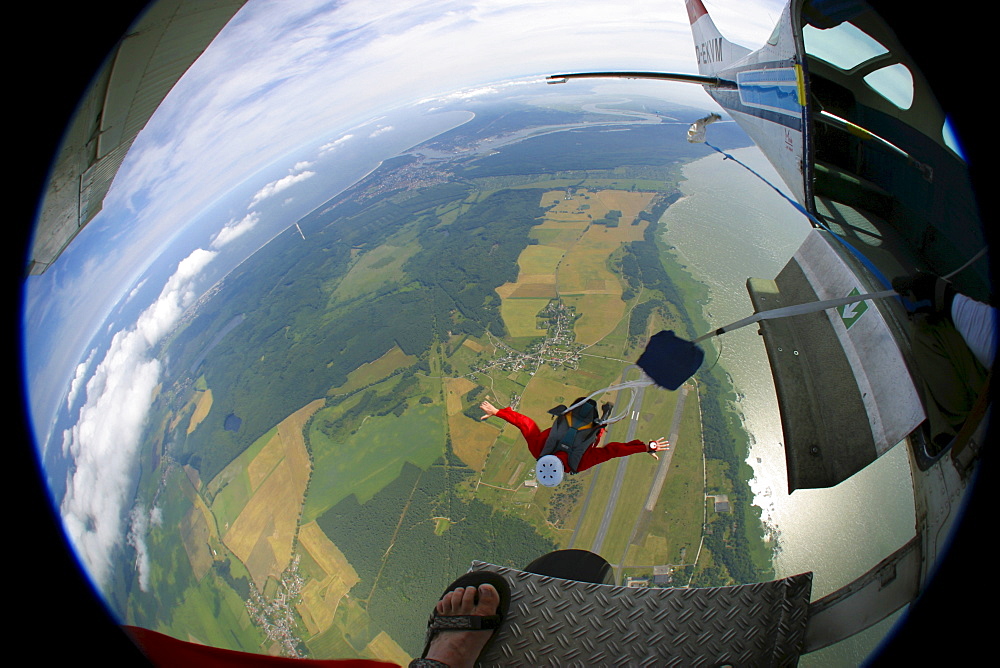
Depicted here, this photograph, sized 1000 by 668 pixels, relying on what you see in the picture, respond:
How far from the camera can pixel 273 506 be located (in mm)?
6324

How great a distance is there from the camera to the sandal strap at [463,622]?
1555 mm

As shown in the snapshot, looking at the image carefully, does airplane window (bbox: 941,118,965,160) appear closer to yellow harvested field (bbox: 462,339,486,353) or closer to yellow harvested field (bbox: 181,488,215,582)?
yellow harvested field (bbox: 462,339,486,353)

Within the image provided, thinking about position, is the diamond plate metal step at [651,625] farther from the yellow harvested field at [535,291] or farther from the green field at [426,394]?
the yellow harvested field at [535,291]

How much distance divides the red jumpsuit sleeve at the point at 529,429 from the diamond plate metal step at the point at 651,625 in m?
0.73

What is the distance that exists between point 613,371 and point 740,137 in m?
19.3

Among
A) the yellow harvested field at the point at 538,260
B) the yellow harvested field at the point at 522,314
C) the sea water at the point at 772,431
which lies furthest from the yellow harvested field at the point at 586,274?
the sea water at the point at 772,431

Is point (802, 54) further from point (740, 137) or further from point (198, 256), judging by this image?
point (740, 137)

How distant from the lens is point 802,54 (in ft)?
7.23

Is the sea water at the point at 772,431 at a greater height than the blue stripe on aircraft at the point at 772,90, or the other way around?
the blue stripe on aircraft at the point at 772,90

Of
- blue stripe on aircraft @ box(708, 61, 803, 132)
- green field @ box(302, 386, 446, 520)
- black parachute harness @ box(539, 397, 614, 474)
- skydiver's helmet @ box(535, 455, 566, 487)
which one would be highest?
blue stripe on aircraft @ box(708, 61, 803, 132)

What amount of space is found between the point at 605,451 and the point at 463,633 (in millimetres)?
1239

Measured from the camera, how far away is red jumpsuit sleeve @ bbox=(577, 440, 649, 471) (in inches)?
82.4

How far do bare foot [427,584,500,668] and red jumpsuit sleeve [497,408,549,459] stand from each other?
0.82 meters

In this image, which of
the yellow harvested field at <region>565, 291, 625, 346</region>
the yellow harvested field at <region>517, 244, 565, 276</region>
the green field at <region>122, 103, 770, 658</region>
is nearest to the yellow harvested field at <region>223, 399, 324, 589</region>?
the green field at <region>122, 103, 770, 658</region>
